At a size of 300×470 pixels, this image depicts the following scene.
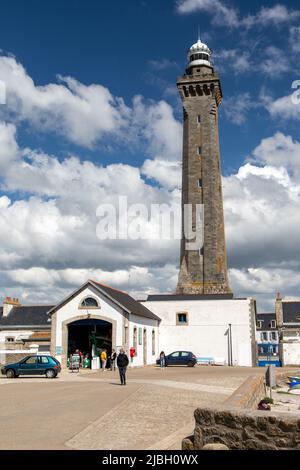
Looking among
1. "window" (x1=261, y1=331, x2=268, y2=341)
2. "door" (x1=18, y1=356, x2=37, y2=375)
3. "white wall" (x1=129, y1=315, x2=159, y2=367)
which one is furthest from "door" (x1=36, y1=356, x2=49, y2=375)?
"window" (x1=261, y1=331, x2=268, y2=341)

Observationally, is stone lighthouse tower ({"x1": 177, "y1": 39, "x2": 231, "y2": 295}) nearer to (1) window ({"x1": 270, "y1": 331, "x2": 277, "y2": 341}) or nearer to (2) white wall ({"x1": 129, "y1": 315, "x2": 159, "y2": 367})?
Answer: (2) white wall ({"x1": 129, "y1": 315, "x2": 159, "y2": 367})

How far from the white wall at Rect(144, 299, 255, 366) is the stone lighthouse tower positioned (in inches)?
200

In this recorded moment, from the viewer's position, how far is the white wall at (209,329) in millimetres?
43844

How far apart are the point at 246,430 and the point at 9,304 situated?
5612 cm

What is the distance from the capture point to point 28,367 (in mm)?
27328

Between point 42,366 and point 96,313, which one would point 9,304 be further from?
point 42,366

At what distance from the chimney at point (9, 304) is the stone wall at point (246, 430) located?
53990 mm

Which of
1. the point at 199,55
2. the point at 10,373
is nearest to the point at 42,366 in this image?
the point at 10,373

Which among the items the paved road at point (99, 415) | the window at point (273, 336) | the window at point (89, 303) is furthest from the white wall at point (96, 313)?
the window at point (273, 336)

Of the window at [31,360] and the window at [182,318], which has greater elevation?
the window at [182,318]

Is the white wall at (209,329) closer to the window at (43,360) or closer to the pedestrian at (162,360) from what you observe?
the pedestrian at (162,360)

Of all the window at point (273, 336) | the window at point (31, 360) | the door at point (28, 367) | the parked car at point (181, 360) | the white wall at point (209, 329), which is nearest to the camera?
the door at point (28, 367)

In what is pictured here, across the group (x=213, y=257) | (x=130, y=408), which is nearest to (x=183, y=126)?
(x=213, y=257)

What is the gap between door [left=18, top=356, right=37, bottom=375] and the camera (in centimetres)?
2719
